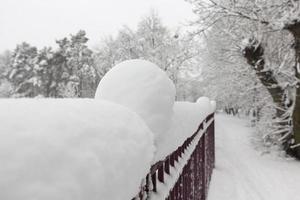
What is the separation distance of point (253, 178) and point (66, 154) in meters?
7.39

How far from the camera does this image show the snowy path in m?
6.00

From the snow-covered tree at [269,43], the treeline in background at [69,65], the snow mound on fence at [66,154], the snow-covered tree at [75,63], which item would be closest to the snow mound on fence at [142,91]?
the snow mound on fence at [66,154]

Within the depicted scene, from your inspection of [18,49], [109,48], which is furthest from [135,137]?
[18,49]

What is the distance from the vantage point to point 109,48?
35.1m

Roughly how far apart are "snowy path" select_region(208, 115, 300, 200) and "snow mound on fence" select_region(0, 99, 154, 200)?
203 inches

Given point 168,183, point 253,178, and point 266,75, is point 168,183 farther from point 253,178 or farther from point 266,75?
point 266,75

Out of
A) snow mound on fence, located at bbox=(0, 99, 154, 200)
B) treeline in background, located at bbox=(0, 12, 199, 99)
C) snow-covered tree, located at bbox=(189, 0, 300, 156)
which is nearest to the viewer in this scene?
snow mound on fence, located at bbox=(0, 99, 154, 200)

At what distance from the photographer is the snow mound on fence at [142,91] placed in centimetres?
154

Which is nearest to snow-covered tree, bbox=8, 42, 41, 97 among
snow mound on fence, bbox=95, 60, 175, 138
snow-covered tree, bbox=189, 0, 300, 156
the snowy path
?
snow-covered tree, bbox=189, 0, 300, 156

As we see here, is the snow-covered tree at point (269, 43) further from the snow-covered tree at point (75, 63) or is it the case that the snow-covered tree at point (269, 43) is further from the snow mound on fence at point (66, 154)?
the snow-covered tree at point (75, 63)

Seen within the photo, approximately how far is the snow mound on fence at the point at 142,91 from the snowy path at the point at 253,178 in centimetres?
452

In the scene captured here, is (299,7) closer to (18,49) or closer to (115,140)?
(115,140)

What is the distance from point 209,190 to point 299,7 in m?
5.72

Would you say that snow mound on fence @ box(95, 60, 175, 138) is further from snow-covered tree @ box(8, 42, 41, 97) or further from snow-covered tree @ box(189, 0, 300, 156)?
snow-covered tree @ box(8, 42, 41, 97)
